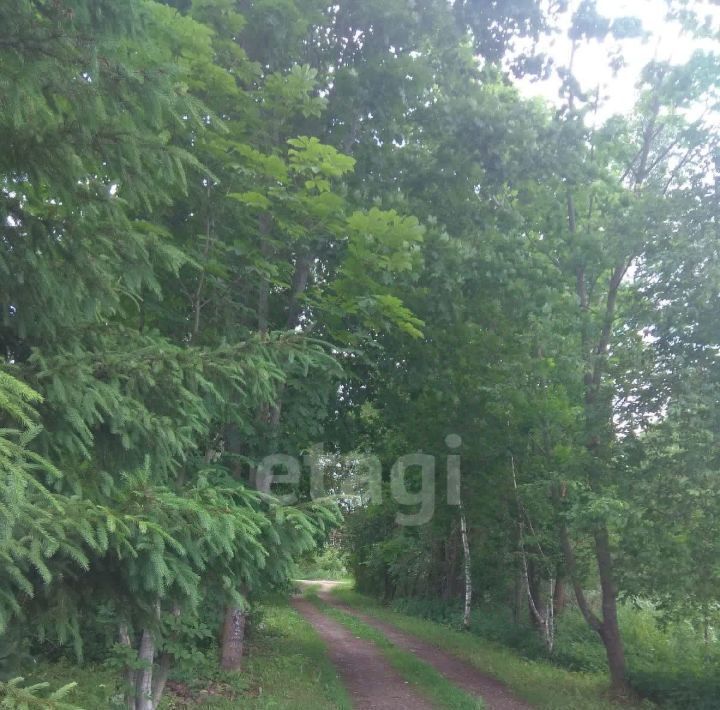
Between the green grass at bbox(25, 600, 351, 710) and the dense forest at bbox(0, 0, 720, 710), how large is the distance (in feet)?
1.29

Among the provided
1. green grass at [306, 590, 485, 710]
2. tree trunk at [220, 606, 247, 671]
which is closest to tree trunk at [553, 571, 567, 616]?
green grass at [306, 590, 485, 710]

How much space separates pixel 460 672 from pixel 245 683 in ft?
→ 16.6

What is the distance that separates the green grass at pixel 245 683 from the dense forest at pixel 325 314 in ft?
1.29

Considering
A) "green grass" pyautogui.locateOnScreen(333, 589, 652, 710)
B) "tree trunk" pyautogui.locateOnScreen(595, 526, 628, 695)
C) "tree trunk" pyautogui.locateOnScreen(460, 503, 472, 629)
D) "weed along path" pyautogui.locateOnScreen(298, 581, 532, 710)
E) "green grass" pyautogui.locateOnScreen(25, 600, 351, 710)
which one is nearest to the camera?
"green grass" pyautogui.locateOnScreen(25, 600, 351, 710)

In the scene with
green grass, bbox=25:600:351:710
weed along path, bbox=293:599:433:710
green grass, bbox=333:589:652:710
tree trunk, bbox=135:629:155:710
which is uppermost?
tree trunk, bbox=135:629:155:710

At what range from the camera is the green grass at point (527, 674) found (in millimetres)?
11398

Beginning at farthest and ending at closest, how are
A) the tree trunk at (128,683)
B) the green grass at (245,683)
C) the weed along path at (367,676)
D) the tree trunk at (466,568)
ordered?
the tree trunk at (466,568) → the weed along path at (367,676) → the green grass at (245,683) → the tree trunk at (128,683)

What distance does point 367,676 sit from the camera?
12.5 metres

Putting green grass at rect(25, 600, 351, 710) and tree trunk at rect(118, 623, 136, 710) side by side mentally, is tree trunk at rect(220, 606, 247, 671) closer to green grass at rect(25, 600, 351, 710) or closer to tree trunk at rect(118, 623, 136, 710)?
green grass at rect(25, 600, 351, 710)

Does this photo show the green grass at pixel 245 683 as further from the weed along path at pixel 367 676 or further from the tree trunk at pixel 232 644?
the weed along path at pixel 367 676

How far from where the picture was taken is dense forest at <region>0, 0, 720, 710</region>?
11.0 feet

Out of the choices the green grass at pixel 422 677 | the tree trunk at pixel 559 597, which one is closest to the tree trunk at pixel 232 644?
the green grass at pixel 422 677

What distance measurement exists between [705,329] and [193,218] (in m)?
7.43

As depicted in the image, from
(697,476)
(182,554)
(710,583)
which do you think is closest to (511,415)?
(697,476)
